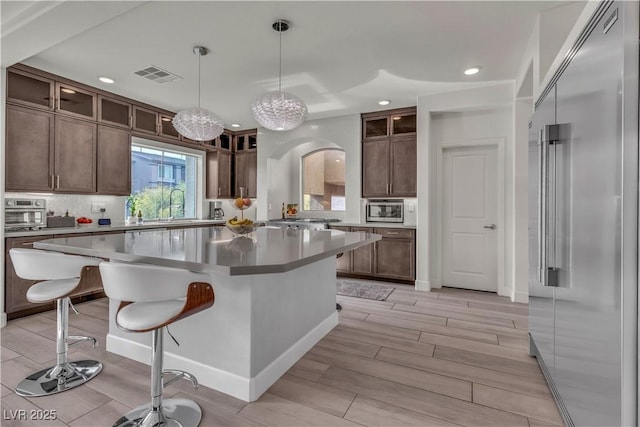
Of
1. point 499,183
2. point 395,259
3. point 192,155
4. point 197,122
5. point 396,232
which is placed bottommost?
point 395,259

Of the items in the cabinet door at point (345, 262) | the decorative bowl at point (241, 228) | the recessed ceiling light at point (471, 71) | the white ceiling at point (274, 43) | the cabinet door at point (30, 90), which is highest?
the recessed ceiling light at point (471, 71)

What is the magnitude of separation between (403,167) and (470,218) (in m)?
1.24

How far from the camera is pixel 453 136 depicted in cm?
462

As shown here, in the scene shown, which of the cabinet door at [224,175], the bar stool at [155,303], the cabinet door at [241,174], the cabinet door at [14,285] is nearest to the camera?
the bar stool at [155,303]

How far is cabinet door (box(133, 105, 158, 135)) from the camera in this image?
4.67 m

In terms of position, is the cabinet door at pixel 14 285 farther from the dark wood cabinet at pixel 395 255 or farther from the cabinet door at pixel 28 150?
the dark wood cabinet at pixel 395 255

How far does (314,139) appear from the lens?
18.9ft

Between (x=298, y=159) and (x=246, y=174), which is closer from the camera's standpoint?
(x=246, y=174)

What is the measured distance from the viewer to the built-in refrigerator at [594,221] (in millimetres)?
1037

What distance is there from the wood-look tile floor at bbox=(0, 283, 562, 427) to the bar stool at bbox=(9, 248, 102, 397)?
9cm

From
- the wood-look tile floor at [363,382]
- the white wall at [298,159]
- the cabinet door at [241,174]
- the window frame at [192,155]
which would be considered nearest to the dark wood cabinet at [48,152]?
the window frame at [192,155]

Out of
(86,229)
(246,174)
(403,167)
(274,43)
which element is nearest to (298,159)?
(246,174)

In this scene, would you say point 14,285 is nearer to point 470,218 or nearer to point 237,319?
point 237,319

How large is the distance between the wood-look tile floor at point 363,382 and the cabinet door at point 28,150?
149 centimetres
